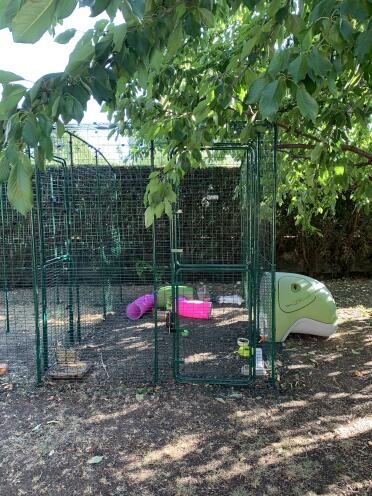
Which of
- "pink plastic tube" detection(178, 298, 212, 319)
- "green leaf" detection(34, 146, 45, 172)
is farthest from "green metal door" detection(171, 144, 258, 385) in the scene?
"green leaf" detection(34, 146, 45, 172)

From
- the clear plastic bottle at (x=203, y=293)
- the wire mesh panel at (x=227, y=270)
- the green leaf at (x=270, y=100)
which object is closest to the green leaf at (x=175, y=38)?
the green leaf at (x=270, y=100)

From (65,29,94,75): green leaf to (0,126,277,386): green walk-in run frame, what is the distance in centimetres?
145

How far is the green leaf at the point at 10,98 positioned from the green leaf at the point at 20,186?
6.2 inches

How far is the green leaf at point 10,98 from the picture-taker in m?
1.09

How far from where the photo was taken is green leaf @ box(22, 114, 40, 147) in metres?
1.08

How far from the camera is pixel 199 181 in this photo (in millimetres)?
6977

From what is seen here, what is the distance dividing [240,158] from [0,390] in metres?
3.94

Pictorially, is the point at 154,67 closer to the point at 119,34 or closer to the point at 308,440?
the point at 119,34

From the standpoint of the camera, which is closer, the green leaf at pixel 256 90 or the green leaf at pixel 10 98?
the green leaf at pixel 10 98

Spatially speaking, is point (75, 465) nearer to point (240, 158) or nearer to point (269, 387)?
point (269, 387)

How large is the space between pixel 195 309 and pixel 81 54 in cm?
524

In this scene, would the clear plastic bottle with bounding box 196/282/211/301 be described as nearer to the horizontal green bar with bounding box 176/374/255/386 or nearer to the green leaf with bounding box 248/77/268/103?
the horizontal green bar with bounding box 176/374/255/386

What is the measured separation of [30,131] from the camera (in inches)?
42.5

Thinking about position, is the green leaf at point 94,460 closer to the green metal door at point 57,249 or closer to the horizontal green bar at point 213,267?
the horizontal green bar at point 213,267
